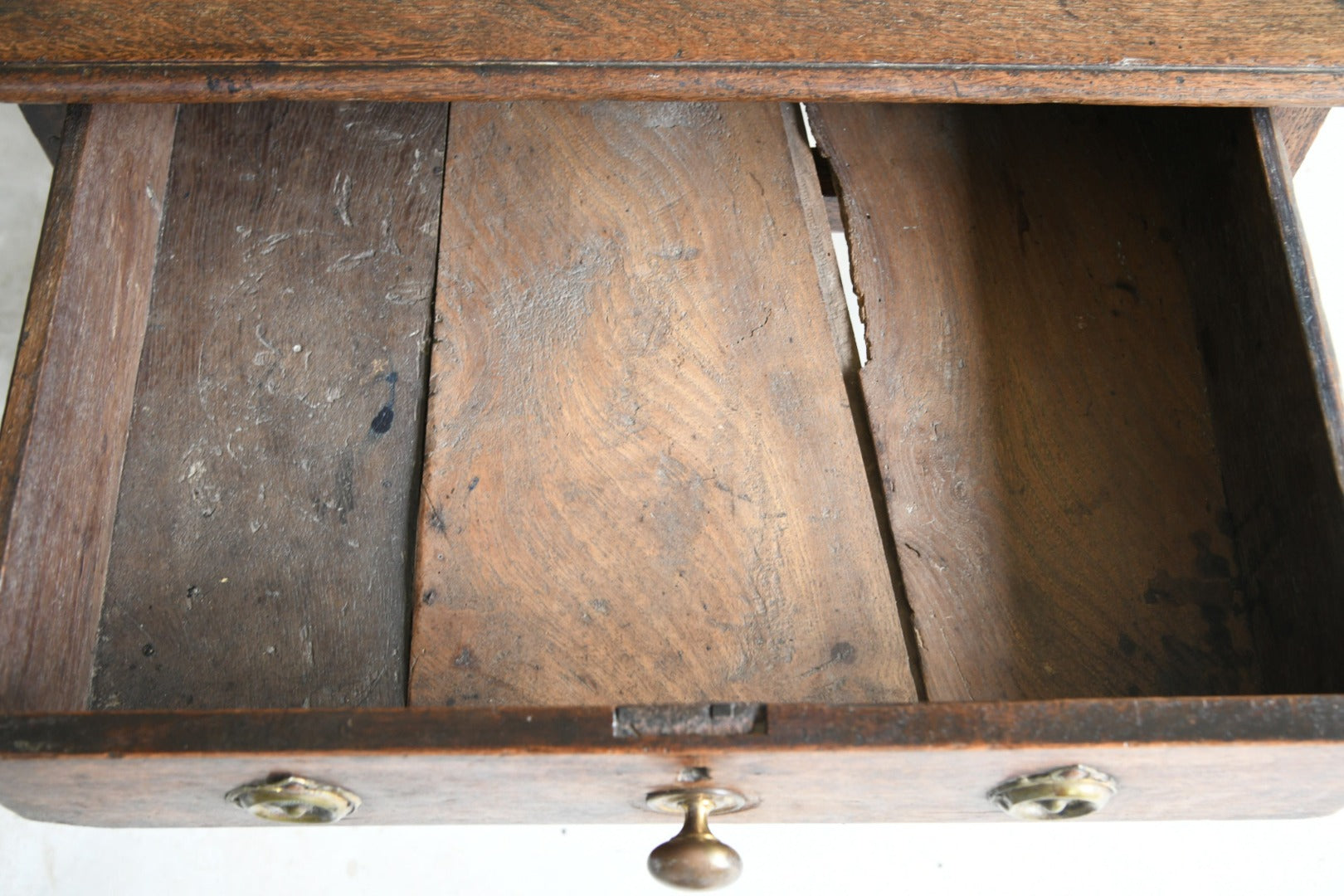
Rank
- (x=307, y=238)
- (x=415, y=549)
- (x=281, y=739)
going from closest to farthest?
(x=281, y=739) → (x=415, y=549) → (x=307, y=238)

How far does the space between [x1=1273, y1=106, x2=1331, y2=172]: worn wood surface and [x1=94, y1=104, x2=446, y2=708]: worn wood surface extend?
2.51ft

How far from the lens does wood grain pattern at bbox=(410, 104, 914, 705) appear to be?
1.01 m

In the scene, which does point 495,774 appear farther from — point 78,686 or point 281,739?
point 78,686

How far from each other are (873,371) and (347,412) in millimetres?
485

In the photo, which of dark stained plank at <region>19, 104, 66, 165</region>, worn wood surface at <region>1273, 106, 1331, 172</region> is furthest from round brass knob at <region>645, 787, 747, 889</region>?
dark stained plank at <region>19, 104, 66, 165</region>

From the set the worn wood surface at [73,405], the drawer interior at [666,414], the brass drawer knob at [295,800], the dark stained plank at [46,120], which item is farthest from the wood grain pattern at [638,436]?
the dark stained plank at [46,120]

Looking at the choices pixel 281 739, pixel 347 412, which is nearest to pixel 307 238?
pixel 347 412

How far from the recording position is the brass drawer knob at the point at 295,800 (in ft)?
2.71

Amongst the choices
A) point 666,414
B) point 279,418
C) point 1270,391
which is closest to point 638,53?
point 666,414

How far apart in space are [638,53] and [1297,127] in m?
0.59

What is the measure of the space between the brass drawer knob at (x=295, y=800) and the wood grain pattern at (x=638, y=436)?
0.43ft

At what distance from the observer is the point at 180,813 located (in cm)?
93

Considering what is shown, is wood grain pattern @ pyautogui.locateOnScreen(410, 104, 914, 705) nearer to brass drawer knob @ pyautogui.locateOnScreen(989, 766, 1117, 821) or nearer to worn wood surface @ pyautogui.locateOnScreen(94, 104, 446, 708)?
worn wood surface @ pyautogui.locateOnScreen(94, 104, 446, 708)

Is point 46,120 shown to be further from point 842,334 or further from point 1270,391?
point 1270,391
